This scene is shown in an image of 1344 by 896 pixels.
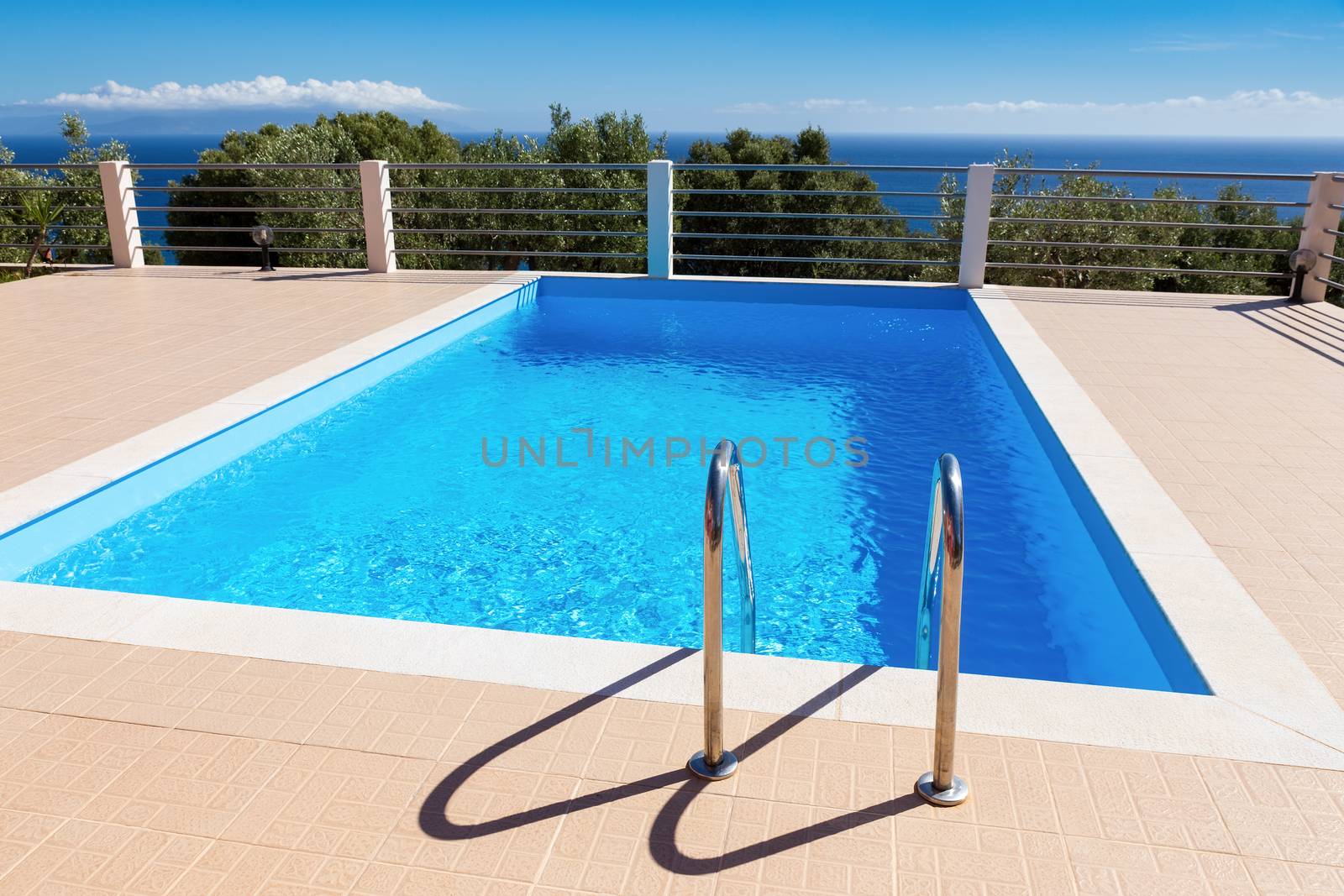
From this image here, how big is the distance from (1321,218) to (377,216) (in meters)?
9.38

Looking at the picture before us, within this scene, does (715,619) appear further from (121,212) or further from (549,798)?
(121,212)

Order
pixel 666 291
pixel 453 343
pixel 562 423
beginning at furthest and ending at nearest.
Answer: pixel 666 291, pixel 453 343, pixel 562 423

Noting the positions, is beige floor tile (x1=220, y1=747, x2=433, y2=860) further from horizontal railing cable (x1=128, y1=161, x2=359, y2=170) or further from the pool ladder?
horizontal railing cable (x1=128, y1=161, x2=359, y2=170)

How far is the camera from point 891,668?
277 cm

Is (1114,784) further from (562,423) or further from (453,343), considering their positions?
(453,343)

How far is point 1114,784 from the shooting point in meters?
2.26

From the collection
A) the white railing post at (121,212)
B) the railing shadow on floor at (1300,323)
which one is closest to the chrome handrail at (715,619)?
the railing shadow on floor at (1300,323)

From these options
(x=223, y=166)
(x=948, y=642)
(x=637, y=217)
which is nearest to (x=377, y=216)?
(x=223, y=166)

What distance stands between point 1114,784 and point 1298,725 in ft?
2.20

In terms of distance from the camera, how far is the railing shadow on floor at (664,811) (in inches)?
80.8

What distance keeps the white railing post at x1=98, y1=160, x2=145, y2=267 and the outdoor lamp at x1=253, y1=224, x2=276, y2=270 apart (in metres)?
1.25

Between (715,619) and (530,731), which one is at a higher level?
(715,619)

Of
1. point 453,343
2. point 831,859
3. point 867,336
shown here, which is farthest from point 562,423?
point 831,859

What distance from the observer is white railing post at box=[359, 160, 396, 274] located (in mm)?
10047
